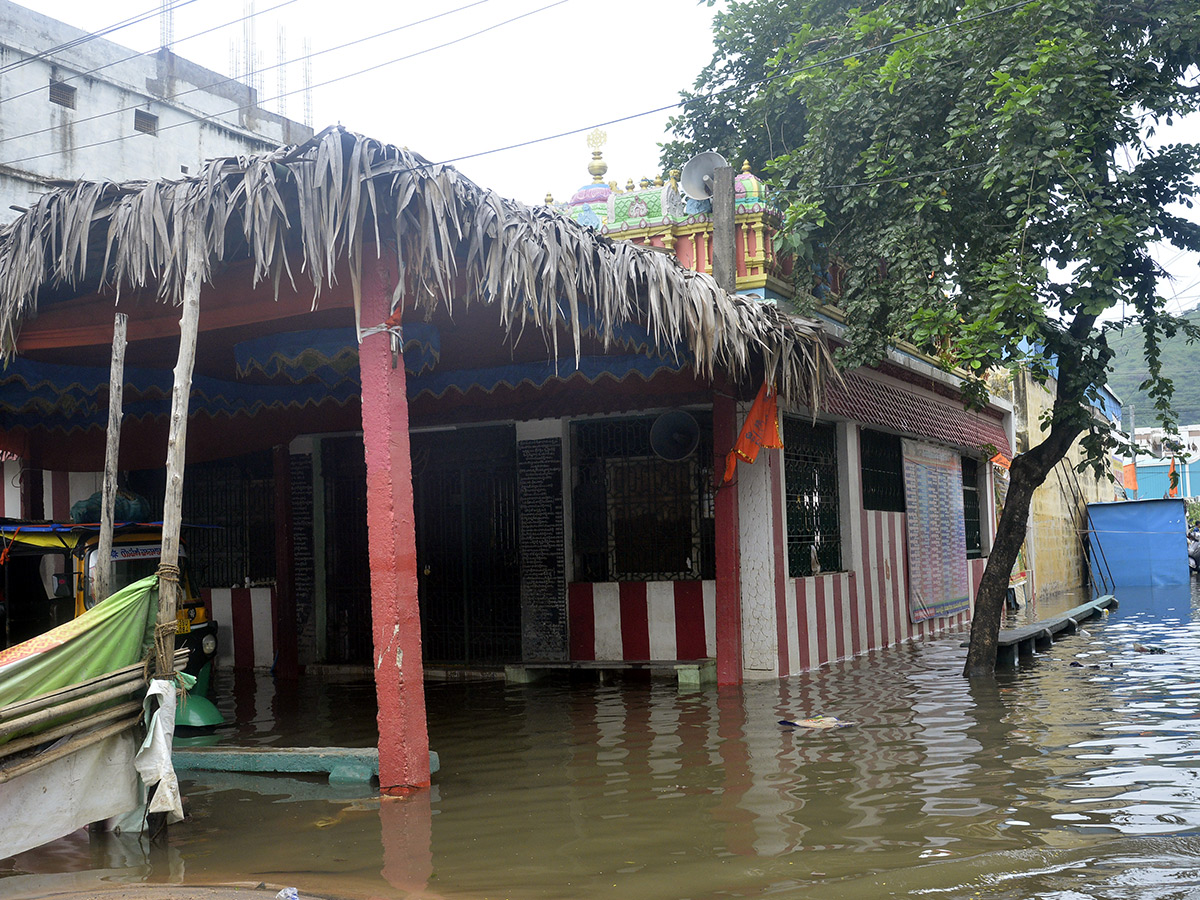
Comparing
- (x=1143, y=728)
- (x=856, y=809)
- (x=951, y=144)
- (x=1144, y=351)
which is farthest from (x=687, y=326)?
(x=1144, y=351)

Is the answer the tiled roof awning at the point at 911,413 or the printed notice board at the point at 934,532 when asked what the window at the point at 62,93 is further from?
the printed notice board at the point at 934,532

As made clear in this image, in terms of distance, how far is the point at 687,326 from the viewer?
24.9 feet

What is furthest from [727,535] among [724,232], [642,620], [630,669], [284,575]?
[284,575]

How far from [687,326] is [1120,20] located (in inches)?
179

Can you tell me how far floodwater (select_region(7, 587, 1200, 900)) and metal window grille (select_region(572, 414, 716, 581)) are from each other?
1941 mm

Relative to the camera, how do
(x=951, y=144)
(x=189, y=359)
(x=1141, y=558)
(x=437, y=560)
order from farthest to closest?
1. (x=1141, y=558)
2. (x=437, y=560)
3. (x=951, y=144)
4. (x=189, y=359)

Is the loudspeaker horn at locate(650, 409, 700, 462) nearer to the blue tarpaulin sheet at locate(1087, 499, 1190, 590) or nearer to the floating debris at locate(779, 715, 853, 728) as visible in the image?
the floating debris at locate(779, 715, 853, 728)

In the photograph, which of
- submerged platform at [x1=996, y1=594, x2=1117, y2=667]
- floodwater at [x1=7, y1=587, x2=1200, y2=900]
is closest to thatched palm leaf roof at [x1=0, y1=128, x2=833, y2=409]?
floodwater at [x1=7, y1=587, x2=1200, y2=900]

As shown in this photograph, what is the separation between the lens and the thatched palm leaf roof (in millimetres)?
5617

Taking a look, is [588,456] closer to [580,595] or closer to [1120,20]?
[580,595]

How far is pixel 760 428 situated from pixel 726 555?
122 centimetres

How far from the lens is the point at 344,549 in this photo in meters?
12.3

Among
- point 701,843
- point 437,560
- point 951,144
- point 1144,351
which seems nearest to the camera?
point 701,843

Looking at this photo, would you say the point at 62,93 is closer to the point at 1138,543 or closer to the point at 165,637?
the point at 165,637
